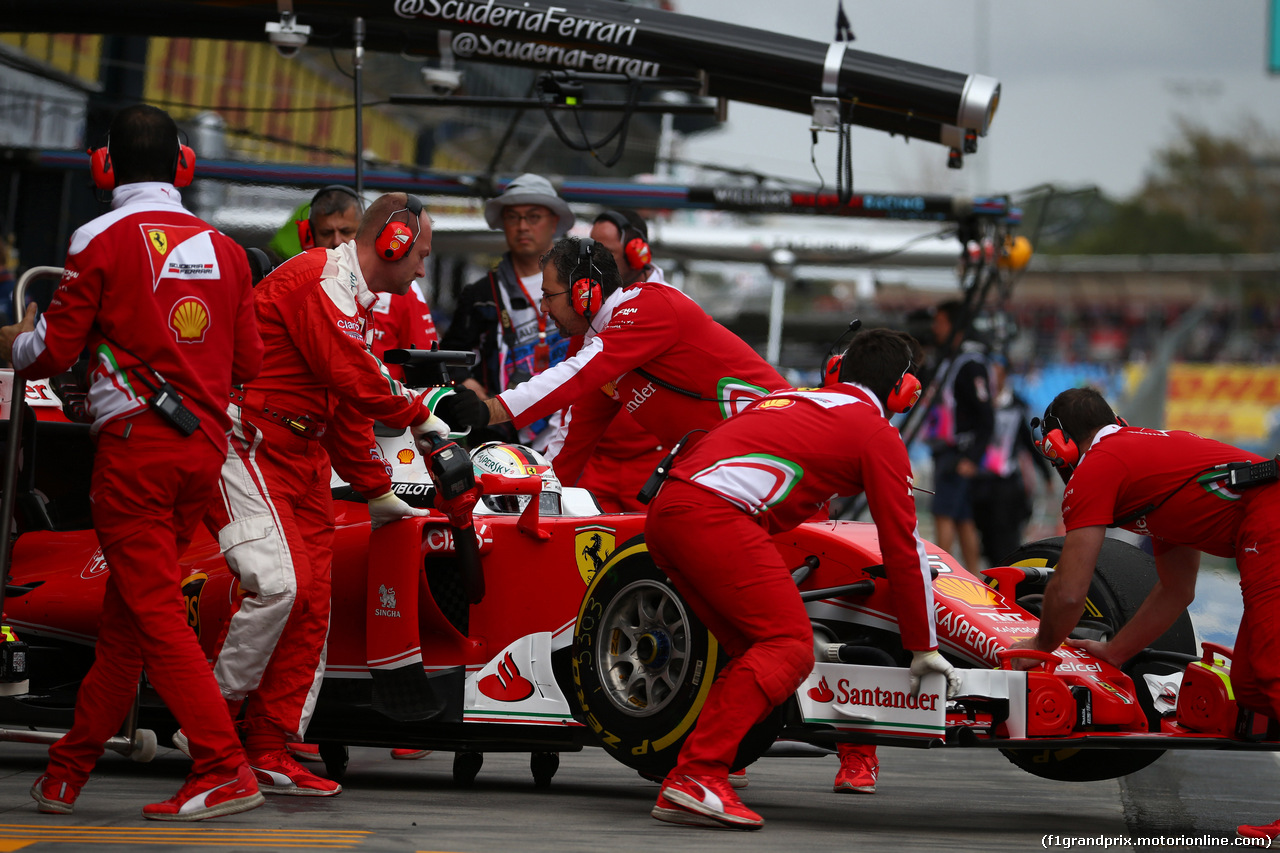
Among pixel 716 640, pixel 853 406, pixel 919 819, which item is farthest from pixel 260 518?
pixel 919 819

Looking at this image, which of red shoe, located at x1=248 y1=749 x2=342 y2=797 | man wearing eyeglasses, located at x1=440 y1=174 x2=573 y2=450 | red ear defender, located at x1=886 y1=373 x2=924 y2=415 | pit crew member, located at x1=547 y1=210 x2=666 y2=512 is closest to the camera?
red ear defender, located at x1=886 y1=373 x2=924 y2=415

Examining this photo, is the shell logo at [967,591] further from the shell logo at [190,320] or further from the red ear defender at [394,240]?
the shell logo at [190,320]

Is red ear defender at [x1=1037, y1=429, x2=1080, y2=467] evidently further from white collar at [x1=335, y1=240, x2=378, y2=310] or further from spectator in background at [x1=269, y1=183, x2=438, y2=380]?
spectator in background at [x1=269, y1=183, x2=438, y2=380]

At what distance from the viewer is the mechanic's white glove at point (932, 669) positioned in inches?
170

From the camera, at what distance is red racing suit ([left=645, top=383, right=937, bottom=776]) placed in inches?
169

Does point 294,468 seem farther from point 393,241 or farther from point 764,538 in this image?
point 764,538

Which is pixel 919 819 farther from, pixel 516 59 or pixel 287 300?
pixel 516 59

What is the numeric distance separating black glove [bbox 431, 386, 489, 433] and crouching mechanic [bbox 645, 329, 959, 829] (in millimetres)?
771

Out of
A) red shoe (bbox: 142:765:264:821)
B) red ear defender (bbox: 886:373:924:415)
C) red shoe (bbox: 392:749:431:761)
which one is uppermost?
red ear defender (bbox: 886:373:924:415)

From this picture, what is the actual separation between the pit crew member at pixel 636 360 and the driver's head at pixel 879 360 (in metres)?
0.62

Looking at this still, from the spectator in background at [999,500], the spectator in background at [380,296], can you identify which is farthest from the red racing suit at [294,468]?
the spectator in background at [999,500]

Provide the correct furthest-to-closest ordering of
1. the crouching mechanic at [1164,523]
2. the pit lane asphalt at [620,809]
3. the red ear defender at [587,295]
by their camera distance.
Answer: the red ear defender at [587,295] → the crouching mechanic at [1164,523] → the pit lane asphalt at [620,809]

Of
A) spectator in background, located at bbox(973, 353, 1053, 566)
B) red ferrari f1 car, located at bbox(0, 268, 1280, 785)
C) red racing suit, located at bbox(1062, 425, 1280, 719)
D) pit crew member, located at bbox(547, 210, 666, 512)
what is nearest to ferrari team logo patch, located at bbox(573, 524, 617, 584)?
red ferrari f1 car, located at bbox(0, 268, 1280, 785)

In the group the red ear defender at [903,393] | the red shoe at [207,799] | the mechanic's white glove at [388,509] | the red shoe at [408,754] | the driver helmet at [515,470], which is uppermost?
the red ear defender at [903,393]
